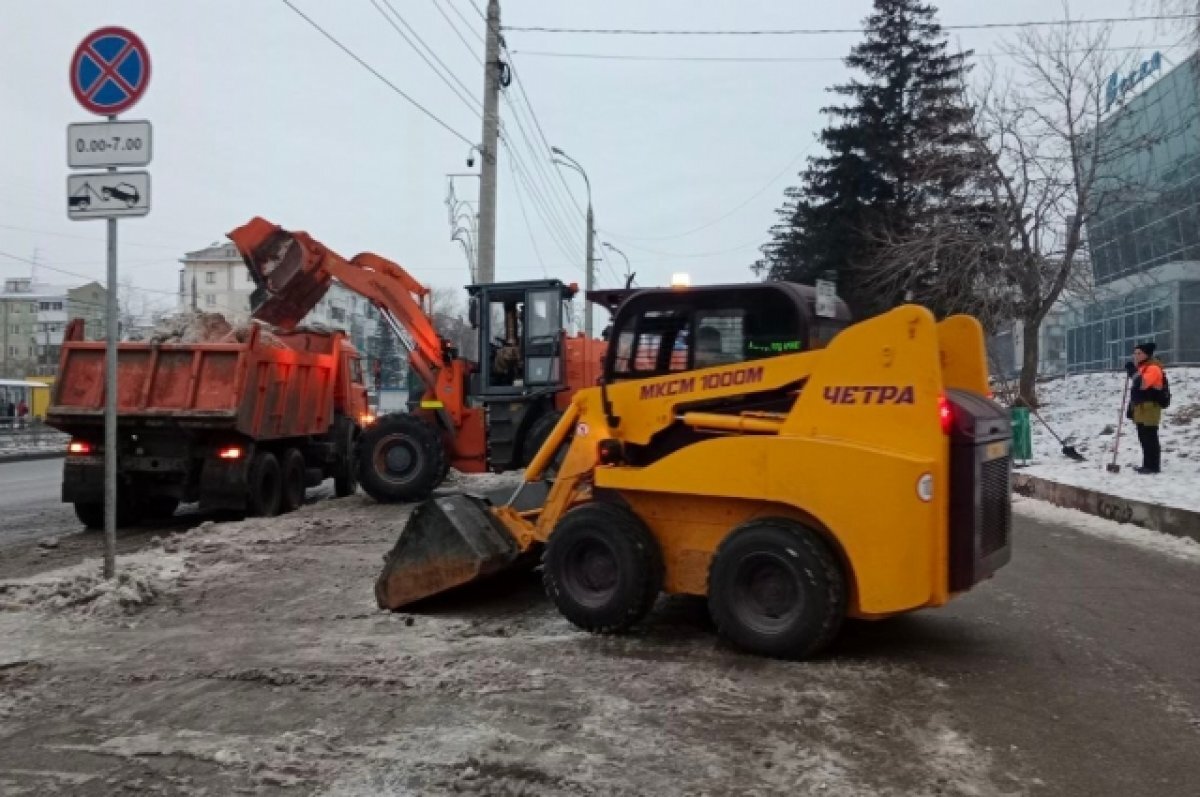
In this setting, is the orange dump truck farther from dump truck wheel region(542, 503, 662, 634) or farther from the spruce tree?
the spruce tree

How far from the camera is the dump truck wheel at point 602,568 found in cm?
600

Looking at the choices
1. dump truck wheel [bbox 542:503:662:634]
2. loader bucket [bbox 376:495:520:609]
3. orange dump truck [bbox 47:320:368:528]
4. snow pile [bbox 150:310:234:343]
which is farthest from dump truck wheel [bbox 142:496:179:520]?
dump truck wheel [bbox 542:503:662:634]

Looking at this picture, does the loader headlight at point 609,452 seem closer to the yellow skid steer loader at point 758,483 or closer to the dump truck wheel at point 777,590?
the yellow skid steer loader at point 758,483

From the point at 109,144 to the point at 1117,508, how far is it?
1118 centimetres

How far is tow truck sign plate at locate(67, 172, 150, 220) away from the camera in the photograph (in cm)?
717

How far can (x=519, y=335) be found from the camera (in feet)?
46.2

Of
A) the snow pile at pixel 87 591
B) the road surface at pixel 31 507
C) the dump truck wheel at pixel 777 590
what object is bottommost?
the road surface at pixel 31 507

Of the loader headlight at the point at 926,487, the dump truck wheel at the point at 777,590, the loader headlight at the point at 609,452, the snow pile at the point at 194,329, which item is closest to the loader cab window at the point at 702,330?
the loader headlight at the point at 609,452

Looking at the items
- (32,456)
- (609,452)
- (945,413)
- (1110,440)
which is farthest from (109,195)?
(32,456)

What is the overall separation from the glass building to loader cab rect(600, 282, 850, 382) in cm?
1995

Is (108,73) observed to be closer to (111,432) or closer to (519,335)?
(111,432)

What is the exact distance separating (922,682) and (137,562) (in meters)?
6.30

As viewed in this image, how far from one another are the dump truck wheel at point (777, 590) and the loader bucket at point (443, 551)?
1572 millimetres

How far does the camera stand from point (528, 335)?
45.4 ft
